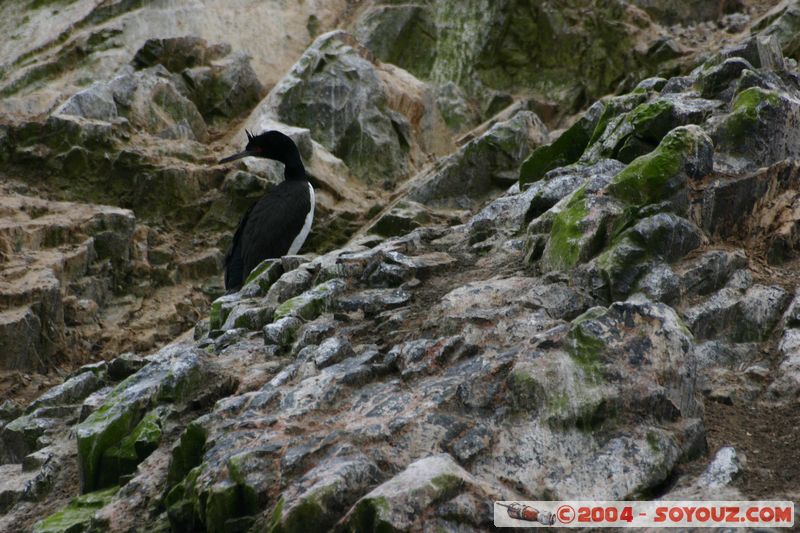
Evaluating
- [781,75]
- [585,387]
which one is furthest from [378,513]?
[781,75]

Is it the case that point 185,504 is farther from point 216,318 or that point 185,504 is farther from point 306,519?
point 216,318

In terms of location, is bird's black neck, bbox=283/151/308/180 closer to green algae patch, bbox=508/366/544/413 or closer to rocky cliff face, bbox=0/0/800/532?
rocky cliff face, bbox=0/0/800/532

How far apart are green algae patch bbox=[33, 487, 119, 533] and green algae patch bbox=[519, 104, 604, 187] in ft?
19.7

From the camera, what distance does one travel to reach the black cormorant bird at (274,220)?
1206 cm

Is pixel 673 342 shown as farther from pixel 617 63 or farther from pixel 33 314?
pixel 617 63

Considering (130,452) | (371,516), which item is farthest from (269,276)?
(371,516)

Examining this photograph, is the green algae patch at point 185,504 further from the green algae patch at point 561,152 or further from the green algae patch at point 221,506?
the green algae patch at point 561,152

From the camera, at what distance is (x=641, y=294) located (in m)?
7.29

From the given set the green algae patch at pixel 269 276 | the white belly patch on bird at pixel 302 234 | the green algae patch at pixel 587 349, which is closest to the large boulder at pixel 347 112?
the white belly patch on bird at pixel 302 234

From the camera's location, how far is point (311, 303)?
861 cm

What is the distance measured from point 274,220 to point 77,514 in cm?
596

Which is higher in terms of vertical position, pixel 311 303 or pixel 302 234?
pixel 311 303

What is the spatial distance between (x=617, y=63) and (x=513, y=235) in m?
9.91

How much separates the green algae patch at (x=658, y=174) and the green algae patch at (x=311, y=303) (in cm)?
243
